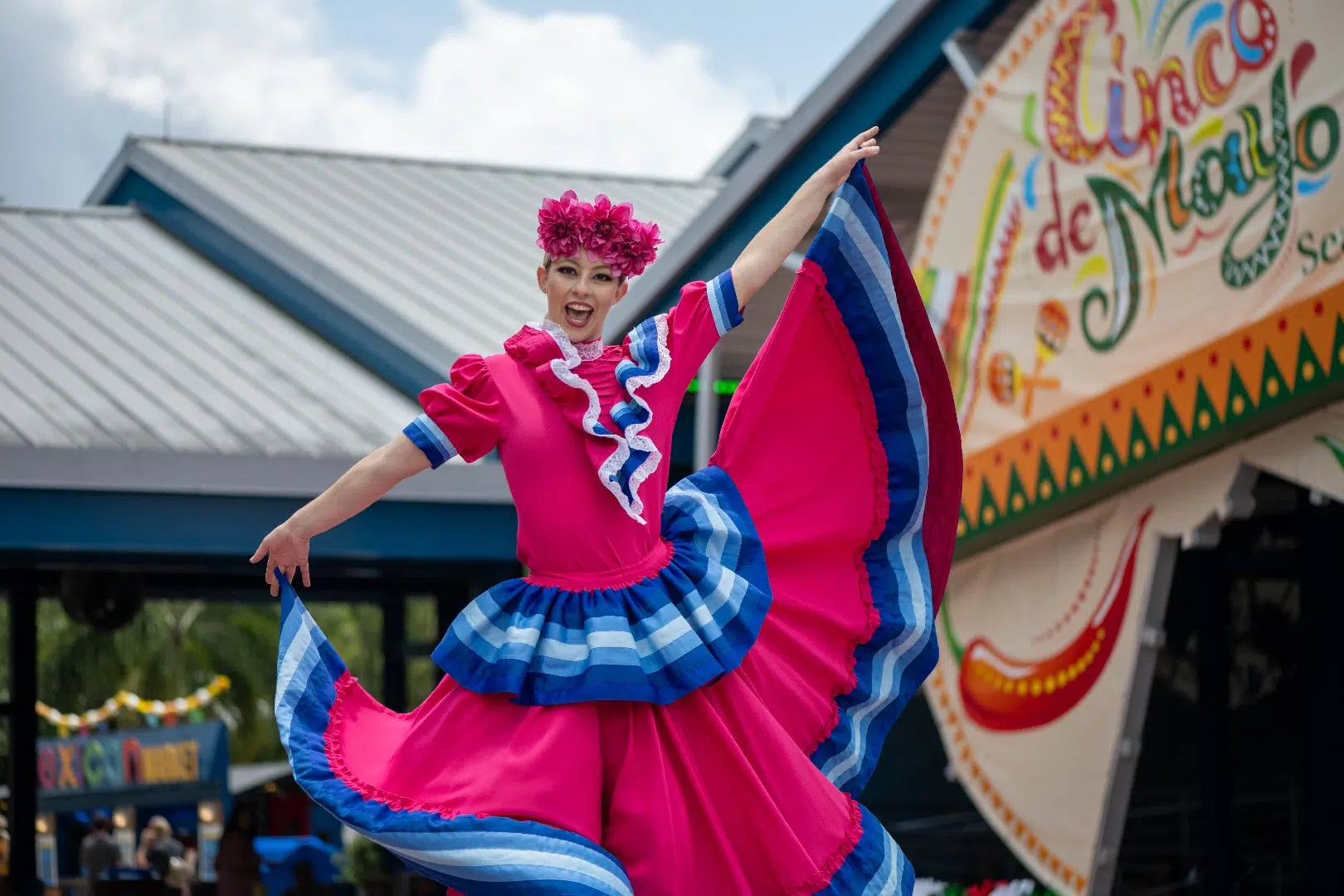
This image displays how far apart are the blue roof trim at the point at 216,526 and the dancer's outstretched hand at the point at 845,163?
16.4 feet

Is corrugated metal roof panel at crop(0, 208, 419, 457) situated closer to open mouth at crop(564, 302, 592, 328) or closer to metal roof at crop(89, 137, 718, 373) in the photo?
metal roof at crop(89, 137, 718, 373)

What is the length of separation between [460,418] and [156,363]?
6206mm

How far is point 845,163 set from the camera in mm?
3309

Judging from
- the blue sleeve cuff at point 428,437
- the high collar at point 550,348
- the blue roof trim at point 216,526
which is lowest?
the blue sleeve cuff at point 428,437

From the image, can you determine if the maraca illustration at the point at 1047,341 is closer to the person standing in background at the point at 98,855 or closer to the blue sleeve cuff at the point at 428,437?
the blue sleeve cuff at the point at 428,437

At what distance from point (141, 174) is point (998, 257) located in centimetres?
730

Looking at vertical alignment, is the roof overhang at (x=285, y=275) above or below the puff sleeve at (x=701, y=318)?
above

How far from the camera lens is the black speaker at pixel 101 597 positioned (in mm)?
10742

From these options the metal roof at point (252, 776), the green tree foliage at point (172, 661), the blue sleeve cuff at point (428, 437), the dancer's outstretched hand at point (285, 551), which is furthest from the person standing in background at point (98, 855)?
the green tree foliage at point (172, 661)

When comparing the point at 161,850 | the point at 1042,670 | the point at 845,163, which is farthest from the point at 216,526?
the point at 161,850

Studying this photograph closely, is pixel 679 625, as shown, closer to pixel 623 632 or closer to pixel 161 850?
pixel 623 632

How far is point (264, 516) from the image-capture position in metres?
7.97

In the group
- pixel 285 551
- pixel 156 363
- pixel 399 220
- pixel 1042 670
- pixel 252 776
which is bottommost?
pixel 1042 670

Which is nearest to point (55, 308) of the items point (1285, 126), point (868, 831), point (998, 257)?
point (998, 257)
